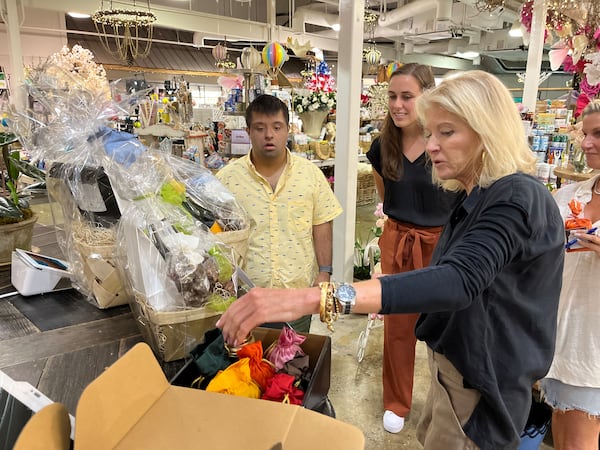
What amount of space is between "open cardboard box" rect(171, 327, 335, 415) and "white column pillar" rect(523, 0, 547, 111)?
508 centimetres

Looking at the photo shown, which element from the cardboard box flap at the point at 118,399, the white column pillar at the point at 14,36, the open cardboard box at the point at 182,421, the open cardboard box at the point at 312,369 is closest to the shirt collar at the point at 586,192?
the open cardboard box at the point at 312,369

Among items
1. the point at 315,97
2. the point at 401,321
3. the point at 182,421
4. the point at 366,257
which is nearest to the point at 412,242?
the point at 401,321

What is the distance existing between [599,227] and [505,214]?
85cm

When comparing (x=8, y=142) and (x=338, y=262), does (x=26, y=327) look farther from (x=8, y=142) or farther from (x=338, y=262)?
(x=338, y=262)

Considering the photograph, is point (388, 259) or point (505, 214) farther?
point (388, 259)

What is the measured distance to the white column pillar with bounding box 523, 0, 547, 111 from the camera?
16.4 feet

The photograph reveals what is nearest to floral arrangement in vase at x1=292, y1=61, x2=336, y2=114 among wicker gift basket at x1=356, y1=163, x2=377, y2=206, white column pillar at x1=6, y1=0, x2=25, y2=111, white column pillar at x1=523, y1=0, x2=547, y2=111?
wicker gift basket at x1=356, y1=163, x2=377, y2=206

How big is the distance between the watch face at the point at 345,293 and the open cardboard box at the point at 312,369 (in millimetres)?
228

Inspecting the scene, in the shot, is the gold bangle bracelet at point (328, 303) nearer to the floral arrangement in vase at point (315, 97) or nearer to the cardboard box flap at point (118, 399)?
the cardboard box flap at point (118, 399)

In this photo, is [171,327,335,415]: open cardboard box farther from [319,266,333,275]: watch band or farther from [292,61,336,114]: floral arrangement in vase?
[292,61,336,114]: floral arrangement in vase

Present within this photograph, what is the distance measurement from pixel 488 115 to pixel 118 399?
0.90 meters

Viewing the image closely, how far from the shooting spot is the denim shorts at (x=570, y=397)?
1543 millimetres

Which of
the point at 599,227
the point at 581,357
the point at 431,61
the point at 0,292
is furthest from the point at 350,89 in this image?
the point at 431,61

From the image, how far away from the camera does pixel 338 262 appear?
3490mm
